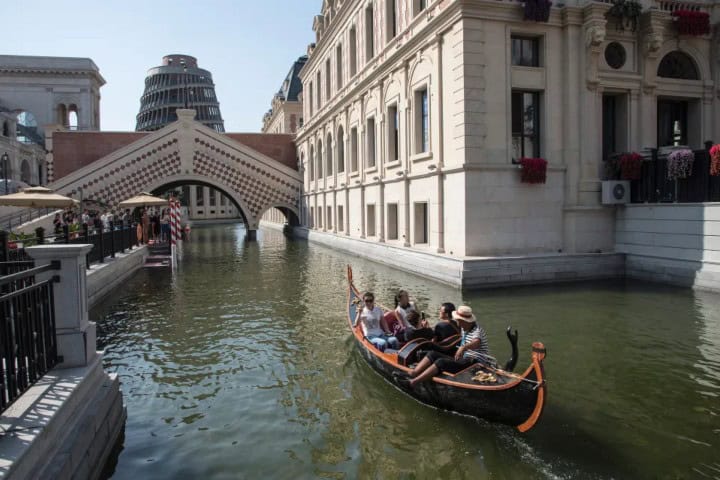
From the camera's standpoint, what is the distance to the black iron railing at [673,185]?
50.5ft

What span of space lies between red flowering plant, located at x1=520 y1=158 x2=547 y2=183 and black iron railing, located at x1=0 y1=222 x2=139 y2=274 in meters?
12.4

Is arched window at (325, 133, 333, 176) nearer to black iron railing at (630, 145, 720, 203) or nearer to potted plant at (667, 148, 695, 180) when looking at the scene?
black iron railing at (630, 145, 720, 203)

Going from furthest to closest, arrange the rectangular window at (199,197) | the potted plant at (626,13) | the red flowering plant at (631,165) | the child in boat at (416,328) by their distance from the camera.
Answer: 1. the rectangular window at (199,197)
2. the potted plant at (626,13)
3. the red flowering plant at (631,165)
4. the child in boat at (416,328)

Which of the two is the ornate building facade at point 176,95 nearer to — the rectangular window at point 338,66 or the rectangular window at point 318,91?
the rectangular window at point 318,91

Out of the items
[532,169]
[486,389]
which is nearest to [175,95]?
[532,169]

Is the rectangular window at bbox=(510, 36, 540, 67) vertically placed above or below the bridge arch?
above

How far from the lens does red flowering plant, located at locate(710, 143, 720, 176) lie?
14656 mm

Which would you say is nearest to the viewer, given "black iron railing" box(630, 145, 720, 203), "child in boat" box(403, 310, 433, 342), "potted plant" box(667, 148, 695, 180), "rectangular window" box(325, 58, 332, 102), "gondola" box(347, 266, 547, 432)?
"gondola" box(347, 266, 547, 432)

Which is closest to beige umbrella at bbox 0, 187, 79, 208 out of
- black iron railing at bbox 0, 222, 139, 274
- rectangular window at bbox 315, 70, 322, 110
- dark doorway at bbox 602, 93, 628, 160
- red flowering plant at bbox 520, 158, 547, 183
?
black iron railing at bbox 0, 222, 139, 274

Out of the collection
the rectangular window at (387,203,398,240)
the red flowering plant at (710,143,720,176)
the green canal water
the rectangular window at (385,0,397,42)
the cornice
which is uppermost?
the cornice

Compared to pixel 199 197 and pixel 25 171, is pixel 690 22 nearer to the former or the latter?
pixel 199 197

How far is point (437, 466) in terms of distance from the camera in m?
5.91

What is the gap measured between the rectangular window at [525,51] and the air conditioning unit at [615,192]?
462 cm

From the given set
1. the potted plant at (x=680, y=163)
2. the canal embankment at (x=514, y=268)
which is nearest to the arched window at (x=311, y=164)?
the canal embankment at (x=514, y=268)
